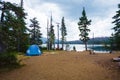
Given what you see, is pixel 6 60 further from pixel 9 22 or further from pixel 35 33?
pixel 35 33

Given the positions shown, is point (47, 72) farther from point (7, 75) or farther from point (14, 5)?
point (14, 5)

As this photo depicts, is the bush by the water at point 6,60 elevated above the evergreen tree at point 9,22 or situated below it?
below

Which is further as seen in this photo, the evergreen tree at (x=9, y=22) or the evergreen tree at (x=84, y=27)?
the evergreen tree at (x=84, y=27)

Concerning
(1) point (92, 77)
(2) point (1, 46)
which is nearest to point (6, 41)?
(2) point (1, 46)

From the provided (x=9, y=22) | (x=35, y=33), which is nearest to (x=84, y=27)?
(x=35, y=33)

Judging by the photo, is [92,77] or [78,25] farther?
[78,25]

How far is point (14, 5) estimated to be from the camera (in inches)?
792

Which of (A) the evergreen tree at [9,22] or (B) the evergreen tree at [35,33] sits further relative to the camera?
(B) the evergreen tree at [35,33]

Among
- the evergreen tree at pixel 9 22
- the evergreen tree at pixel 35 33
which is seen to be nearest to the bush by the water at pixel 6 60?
the evergreen tree at pixel 9 22

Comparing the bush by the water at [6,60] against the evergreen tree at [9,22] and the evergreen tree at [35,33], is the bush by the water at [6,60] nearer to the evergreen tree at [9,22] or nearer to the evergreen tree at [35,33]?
the evergreen tree at [9,22]

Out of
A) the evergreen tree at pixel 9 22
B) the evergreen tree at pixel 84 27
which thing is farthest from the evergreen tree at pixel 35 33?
the evergreen tree at pixel 9 22

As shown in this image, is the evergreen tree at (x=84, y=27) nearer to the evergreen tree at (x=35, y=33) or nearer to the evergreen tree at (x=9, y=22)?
the evergreen tree at (x=35, y=33)

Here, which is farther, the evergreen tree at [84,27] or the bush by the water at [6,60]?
the evergreen tree at [84,27]

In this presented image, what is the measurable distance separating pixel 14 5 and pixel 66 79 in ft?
31.7
